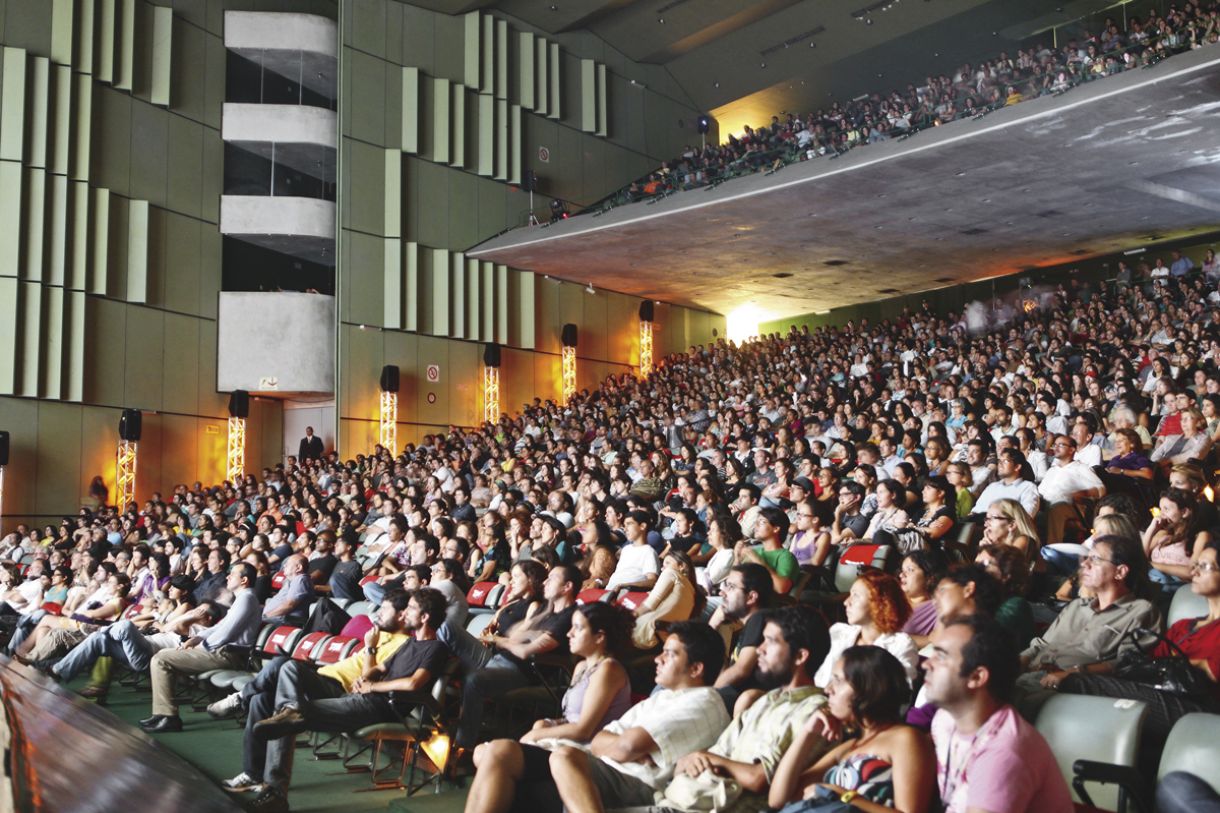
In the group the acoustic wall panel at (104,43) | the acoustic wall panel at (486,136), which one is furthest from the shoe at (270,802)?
the acoustic wall panel at (486,136)

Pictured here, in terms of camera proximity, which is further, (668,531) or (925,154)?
(925,154)

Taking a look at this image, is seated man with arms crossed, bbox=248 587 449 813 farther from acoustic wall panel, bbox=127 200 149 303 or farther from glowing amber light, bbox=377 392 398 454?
acoustic wall panel, bbox=127 200 149 303

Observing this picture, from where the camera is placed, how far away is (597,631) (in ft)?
12.8

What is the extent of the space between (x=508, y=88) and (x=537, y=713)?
16495 millimetres

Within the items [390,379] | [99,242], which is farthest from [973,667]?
[99,242]

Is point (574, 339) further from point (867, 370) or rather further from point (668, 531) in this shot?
point (668, 531)

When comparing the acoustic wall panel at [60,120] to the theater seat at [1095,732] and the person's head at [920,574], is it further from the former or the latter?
the theater seat at [1095,732]

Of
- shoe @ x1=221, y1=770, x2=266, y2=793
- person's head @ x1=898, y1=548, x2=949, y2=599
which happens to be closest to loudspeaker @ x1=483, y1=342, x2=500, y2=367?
shoe @ x1=221, y1=770, x2=266, y2=793

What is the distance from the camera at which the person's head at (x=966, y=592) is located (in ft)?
11.8

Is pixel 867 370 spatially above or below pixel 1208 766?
above

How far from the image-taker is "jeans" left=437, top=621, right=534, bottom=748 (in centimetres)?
464

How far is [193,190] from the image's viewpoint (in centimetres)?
1797

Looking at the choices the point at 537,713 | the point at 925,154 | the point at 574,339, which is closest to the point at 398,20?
the point at 574,339

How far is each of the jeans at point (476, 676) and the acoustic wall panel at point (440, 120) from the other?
1505cm
